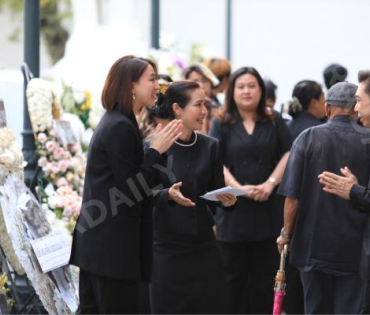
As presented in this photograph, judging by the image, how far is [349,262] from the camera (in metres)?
5.79

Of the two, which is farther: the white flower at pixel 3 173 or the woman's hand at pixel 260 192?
the woman's hand at pixel 260 192

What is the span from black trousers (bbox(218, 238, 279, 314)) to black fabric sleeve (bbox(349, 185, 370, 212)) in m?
1.81

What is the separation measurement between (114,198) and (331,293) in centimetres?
160

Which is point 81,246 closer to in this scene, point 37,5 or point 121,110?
point 121,110

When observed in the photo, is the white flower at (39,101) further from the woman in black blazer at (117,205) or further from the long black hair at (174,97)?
the woman in black blazer at (117,205)

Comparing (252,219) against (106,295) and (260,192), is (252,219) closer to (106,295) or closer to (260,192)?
(260,192)

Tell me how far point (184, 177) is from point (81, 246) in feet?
3.61

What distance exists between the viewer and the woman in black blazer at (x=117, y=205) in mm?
5227

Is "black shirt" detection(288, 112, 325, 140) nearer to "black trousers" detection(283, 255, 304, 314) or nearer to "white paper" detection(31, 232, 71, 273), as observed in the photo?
"black trousers" detection(283, 255, 304, 314)

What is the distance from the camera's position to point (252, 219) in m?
7.21

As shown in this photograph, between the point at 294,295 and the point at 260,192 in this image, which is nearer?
the point at 260,192

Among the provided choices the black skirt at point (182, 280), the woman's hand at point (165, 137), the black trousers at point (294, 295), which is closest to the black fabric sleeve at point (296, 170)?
the black skirt at point (182, 280)

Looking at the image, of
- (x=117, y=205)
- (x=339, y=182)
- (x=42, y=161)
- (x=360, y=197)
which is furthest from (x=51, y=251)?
(x=360, y=197)

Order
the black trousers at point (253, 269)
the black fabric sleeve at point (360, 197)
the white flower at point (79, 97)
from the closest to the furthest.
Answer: the black fabric sleeve at point (360, 197)
the black trousers at point (253, 269)
the white flower at point (79, 97)
